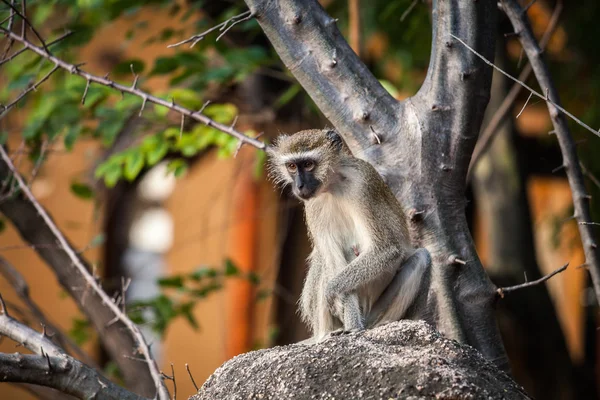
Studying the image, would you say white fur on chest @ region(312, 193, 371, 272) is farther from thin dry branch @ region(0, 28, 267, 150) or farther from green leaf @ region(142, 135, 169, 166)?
green leaf @ region(142, 135, 169, 166)

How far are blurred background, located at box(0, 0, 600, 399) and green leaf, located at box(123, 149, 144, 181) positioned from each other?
0.01 m

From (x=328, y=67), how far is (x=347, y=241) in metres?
1.13

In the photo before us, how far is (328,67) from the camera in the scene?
3520mm

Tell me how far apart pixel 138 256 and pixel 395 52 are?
5.96 meters

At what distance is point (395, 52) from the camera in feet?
23.4

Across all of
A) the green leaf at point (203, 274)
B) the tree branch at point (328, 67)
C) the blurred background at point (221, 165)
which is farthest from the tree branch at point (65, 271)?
the tree branch at point (328, 67)

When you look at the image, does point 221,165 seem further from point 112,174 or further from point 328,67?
point 328,67

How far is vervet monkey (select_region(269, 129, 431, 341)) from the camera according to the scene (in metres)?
3.86

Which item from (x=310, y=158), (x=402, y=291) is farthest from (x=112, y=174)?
(x=402, y=291)

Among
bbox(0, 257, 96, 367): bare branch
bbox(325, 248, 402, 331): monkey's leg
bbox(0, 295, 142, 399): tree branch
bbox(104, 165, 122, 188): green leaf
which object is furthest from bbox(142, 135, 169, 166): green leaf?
bbox(0, 295, 142, 399): tree branch

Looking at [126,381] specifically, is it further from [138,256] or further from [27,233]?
[138,256]

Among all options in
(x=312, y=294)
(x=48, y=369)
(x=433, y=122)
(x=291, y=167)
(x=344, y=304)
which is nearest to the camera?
(x=48, y=369)

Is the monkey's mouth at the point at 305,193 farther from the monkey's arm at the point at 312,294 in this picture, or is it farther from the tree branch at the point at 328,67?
the tree branch at the point at 328,67

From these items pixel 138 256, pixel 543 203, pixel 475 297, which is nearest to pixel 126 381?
pixel 475 297
